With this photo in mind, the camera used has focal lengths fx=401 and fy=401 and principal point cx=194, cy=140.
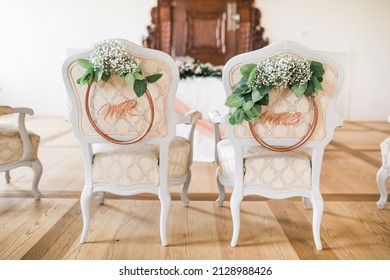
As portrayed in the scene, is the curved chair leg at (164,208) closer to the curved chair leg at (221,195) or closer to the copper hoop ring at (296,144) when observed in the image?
the copper hoop ring at (296,144)

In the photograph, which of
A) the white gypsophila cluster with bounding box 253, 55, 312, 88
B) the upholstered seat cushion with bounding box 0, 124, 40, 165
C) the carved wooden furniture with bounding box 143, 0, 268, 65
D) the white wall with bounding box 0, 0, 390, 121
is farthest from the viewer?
the white wall with bounding box 0, 0, 390, 121

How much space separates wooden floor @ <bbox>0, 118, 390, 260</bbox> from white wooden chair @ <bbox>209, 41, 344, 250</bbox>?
18cm

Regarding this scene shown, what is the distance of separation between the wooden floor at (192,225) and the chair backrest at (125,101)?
0.62 metres

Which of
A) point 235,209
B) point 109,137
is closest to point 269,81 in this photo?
point 235,209

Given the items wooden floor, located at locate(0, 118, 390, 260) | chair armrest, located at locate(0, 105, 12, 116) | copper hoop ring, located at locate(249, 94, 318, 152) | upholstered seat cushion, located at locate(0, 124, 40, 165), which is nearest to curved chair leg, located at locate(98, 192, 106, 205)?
wooden floor, located at locate(0, 118, 390, 260)

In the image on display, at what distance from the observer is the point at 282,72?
6.26 ft

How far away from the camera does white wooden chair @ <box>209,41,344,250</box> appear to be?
6.53 feet

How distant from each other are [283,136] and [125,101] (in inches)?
33.2

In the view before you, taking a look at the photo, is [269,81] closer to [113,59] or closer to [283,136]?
[283,136]

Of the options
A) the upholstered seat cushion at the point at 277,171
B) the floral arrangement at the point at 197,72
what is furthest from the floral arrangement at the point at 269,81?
the floral arrangement at the point at 197,72

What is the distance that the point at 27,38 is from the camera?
25.0 feet

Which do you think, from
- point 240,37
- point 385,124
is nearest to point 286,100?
point 240,37

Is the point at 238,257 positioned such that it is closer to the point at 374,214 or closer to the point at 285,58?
the point at 285,58

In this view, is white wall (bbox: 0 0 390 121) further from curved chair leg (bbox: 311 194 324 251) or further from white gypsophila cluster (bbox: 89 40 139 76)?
curved chair leg (bbox: 311 194 324 251)
